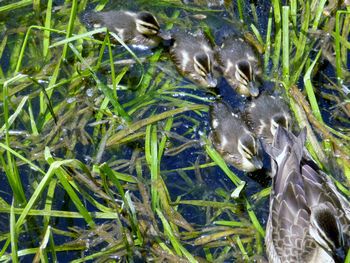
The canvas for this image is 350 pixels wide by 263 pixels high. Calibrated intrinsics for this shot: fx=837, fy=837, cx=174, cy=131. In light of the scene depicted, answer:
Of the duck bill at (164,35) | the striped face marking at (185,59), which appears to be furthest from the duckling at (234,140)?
the duck bill at (164,35)

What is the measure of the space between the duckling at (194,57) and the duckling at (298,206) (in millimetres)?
702

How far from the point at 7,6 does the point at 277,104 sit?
1.55 m

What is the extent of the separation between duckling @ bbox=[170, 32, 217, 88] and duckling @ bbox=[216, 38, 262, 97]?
0.07m

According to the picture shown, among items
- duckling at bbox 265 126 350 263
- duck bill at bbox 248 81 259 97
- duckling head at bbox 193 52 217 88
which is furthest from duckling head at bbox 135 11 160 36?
duckling at bbox 265 126 350 263

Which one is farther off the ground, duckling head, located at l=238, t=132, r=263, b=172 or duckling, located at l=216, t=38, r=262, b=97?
duckling, located at l=216, t=38, r=262, b=97

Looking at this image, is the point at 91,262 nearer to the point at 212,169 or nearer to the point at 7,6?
the point at 212,169

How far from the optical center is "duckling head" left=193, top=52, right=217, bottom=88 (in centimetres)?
418

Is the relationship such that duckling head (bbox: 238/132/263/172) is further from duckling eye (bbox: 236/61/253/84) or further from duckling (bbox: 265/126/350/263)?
duckling eye (bbox: 236/61/253/84)

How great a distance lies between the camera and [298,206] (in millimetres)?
3578

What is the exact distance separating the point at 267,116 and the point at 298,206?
61 cm

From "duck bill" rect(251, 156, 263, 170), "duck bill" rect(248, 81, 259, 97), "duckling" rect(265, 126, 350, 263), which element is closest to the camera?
"duckling" rect(265, 126, 350, 263)

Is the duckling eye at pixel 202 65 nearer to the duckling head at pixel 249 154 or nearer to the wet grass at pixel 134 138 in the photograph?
the wet grass at pixel 134 138

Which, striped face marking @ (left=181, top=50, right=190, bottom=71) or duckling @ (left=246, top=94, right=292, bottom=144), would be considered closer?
duckling @ (left=246, top=94, right=292, bottom=144)

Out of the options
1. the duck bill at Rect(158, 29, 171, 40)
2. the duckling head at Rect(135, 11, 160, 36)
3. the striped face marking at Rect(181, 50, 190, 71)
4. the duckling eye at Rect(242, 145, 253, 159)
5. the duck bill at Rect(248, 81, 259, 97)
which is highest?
the duckling head at Rect(135, 11, 160, 36)
